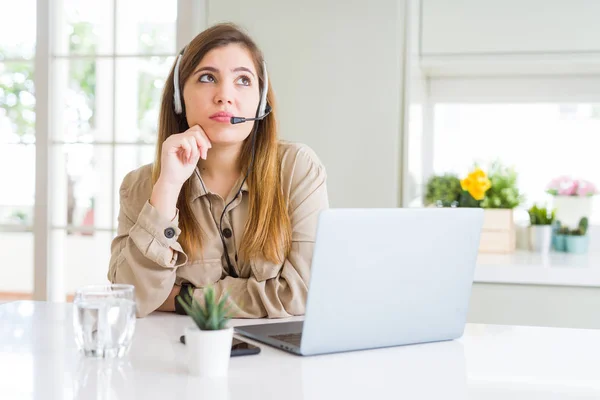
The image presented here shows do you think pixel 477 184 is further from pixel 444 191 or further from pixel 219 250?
pixel 219 250

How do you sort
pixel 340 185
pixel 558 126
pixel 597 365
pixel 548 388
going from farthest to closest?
pixel 558 126 < pixel 340 185 < pixel 597 365 < pixel 548 388

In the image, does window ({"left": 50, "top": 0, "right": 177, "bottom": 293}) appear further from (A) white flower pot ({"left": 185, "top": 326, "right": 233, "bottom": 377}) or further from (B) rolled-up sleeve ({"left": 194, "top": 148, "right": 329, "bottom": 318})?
(A) white flower pot ({"left": 185, "top": 326, "right": 233, "bottom": 377})

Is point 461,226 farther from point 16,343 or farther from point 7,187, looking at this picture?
point 7,187

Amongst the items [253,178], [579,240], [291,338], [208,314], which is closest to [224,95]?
[253,178]

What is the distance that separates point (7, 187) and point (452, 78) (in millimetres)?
2044

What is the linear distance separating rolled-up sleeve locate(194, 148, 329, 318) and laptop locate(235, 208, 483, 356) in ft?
0.71

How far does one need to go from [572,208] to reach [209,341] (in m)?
2.38

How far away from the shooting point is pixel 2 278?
3859 millimetres

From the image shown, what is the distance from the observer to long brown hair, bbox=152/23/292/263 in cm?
156

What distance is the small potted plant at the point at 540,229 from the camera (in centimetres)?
276

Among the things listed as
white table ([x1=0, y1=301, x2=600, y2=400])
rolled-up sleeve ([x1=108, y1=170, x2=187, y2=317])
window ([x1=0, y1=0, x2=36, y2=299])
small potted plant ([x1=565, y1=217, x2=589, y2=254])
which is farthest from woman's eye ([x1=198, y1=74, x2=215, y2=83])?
small potted plant ([x1=565, y1=217, x2=589, y2=254])

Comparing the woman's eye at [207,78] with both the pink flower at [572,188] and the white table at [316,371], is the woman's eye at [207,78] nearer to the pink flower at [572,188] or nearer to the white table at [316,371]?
the white table at [316,371]

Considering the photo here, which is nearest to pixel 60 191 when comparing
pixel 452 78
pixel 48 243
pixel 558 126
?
pixel 48 243

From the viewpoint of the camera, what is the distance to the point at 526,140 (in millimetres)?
3115
